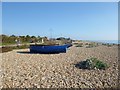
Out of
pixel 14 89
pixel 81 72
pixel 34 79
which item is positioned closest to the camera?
pixel 14 89

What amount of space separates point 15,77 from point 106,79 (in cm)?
531

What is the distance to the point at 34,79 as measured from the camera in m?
12.0

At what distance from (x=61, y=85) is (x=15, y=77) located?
10.6ft

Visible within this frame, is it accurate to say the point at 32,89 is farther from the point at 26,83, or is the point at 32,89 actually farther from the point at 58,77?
the point at 58,77

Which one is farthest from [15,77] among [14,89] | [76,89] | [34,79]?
[76,89]

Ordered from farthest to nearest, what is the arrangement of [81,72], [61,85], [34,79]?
1. [81,72]
2. [34,79]
3. [61,85]

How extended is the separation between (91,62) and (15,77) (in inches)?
236

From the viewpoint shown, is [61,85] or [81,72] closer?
[61,85]

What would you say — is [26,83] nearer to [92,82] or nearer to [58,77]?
[58,77]

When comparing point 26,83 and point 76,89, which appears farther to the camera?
point 26,83

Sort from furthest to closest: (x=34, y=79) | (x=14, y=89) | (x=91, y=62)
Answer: (x=91, y=62), (x=34, y=79), (x=14, y=89)

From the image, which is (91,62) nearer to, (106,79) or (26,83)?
(106,79)

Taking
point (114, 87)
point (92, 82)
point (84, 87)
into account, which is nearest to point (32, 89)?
point (84, 87)

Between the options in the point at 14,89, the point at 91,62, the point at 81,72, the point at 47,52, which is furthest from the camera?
the point at 47,52
